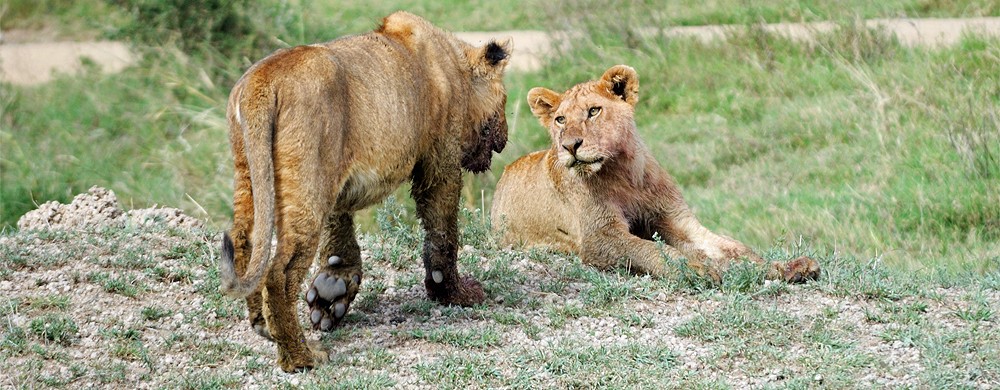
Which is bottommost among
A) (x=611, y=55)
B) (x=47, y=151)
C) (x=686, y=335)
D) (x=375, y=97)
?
(x=47, y=151)

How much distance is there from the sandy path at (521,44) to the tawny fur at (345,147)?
4.42 metres

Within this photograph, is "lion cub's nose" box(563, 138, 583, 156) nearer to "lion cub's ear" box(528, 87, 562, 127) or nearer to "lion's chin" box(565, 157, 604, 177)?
"lion's chin" box(565, 157, 604, 177)

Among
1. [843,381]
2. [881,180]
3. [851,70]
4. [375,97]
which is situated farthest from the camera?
[851,70]

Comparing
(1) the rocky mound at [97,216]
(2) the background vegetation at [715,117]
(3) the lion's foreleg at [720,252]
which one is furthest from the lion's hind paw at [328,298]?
(2) the background vegetation at [715,117]

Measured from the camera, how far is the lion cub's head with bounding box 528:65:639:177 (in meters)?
7.02

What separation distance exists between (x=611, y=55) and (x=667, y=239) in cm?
568

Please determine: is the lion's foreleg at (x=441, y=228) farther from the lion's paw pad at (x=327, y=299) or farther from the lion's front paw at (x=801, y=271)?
the lion's front paw at (x=801, y=271)

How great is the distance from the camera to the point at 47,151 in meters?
12.6

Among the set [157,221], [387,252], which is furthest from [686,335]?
[157,221]

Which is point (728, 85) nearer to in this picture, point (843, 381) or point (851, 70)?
point (851, 70)

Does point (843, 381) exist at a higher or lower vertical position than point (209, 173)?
higher

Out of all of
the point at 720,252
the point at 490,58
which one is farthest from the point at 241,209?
the point at 720,252

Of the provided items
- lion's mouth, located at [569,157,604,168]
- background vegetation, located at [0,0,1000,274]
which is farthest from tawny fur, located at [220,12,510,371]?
background vegetation, located at [0,0,1000,274]

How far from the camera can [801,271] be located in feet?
21.8
